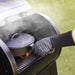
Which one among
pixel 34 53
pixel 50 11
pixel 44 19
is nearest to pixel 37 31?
pixel 44 19

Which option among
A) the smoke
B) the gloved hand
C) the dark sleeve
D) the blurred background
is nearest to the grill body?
the smoke

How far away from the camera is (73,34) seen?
1215 millimetres

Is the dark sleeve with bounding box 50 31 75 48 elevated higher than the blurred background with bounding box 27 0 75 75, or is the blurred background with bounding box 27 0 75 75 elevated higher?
the dark sleeve with bounding box 50 31 75 48

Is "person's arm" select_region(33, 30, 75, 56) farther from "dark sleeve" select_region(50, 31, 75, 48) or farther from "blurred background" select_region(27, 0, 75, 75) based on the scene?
"blurred background" select_region(27, 0, 75, 75)

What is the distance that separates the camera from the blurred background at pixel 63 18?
2739 millimetres

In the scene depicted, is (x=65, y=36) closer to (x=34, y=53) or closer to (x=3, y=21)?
(x=34, y=53)

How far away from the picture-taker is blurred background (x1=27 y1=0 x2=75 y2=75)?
8.99 feet

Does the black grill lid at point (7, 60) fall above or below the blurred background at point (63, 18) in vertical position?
above

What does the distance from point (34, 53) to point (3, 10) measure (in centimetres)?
59

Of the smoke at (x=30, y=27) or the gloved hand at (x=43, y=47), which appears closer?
the gloved hand at (x=43, y=47)

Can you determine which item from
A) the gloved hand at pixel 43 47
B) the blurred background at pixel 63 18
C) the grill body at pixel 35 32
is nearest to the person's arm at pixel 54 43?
the gloved hand at pixel 43 47

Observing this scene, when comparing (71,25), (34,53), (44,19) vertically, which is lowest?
(71,25)

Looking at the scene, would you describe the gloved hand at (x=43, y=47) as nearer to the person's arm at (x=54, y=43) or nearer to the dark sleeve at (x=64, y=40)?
the person's arm at (x=54, y=43)

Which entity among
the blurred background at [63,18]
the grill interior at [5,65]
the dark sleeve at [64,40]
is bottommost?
the blurred background at [63,18]
